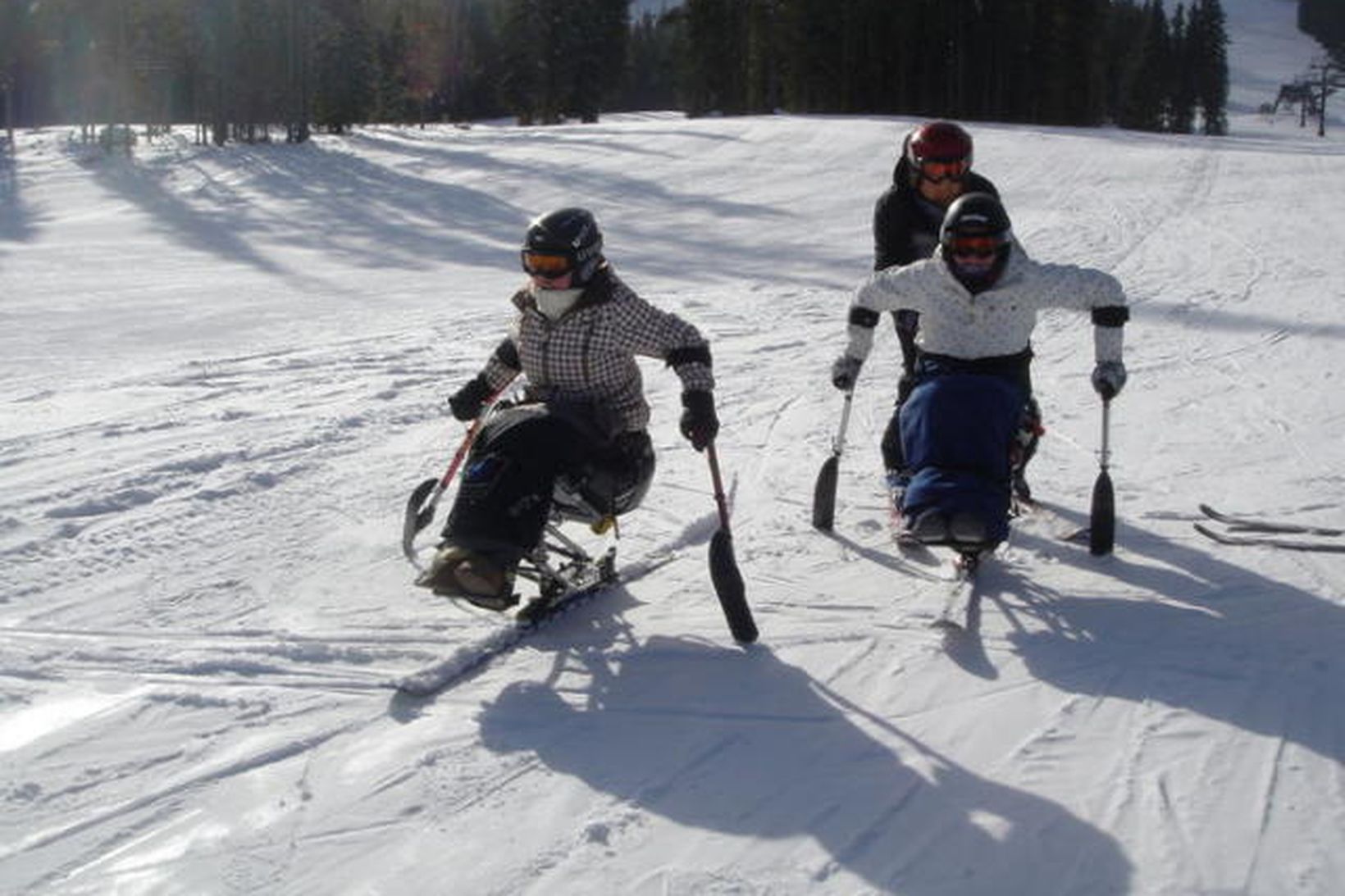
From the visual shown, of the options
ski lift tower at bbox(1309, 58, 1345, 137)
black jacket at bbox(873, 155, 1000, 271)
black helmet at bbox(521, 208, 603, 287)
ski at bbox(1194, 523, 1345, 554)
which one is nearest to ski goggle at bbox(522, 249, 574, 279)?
black helmet at bbox(521, 208, 603, 287)

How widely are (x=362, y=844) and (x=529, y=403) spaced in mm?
→ 2192

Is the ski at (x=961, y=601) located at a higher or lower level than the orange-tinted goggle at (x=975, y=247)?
lower

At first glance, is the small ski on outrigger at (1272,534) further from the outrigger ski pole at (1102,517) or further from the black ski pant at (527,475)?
the black ski pant at (527,475)

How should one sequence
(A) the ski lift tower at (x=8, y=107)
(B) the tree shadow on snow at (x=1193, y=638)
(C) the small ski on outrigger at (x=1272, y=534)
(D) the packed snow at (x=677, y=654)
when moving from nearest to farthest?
(D) the packed snow at (x=677, y=654) < (B) the tree shadow on snow at (x=1193, y=638) < (C) the small ski on outrigger at (x=1272, y=534) < (A) the ski lift tower at (x=8, y=107)

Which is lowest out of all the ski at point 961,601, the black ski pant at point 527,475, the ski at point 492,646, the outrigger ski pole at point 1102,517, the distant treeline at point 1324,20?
the ski at point 492,646

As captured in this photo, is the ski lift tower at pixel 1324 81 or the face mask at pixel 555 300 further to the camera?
the ski lift tower at pixel 1324 81

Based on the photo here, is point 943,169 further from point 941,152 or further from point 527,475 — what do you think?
point 527,475

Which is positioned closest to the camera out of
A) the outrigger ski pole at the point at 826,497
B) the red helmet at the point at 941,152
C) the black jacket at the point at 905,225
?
the outrigger ski pole at the point at 826,497

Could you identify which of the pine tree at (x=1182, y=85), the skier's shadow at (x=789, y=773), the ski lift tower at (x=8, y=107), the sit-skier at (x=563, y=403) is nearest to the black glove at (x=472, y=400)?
the sit-skier at (x=563, y=403)

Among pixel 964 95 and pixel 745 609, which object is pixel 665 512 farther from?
pixel 964 95

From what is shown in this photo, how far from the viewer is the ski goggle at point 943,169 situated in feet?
22.3

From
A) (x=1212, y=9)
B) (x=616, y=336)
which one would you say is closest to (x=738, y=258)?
(x=616, y=336)

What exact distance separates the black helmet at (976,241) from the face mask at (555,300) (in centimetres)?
162

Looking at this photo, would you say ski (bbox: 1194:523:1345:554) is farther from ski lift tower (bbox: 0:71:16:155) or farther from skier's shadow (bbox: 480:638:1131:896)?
ski lift tower (bbox: 0:71:16:155)
